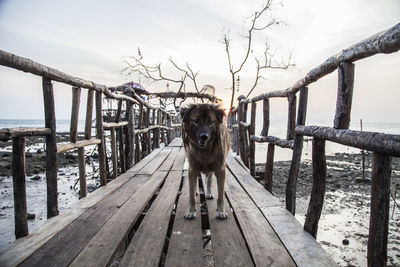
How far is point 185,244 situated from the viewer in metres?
2.14

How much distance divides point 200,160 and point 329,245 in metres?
3.89

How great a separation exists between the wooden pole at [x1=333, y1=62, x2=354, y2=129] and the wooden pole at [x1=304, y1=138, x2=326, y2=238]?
36 centimetres

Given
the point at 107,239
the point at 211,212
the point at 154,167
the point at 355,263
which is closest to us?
the point at 107,239

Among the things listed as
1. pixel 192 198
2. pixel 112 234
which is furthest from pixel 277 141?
pixel 112 234

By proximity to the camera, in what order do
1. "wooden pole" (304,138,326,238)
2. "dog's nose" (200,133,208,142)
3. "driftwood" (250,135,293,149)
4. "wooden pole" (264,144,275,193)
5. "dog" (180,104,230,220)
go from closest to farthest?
"wooden pole" (304,138,326,238)
"dog's nose" (200,133,208,142)
"dog" (180,104,230,220)
"driftwood" (250,135,293,149)
"wooden pole" (264,144,275,193)

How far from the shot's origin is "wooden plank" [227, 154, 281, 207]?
3.20m

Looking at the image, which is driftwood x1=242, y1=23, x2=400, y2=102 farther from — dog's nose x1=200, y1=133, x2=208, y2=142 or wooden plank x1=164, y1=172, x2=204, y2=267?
wooden plank x1=164, y1=172, x2=204, y2=267

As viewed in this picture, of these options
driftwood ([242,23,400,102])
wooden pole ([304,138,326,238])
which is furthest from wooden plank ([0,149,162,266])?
driftwood ([242,23,400,102])

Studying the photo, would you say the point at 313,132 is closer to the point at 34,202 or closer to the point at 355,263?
the point at 355,263

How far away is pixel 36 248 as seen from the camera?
1.96 meters

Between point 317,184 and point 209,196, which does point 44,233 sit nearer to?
point 209,196

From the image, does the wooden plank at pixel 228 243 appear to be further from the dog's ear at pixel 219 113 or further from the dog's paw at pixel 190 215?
the dog's ear at pixel 219 113

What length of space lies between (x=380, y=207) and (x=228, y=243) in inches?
46.9

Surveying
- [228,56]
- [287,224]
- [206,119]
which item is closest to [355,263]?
[287,224]
